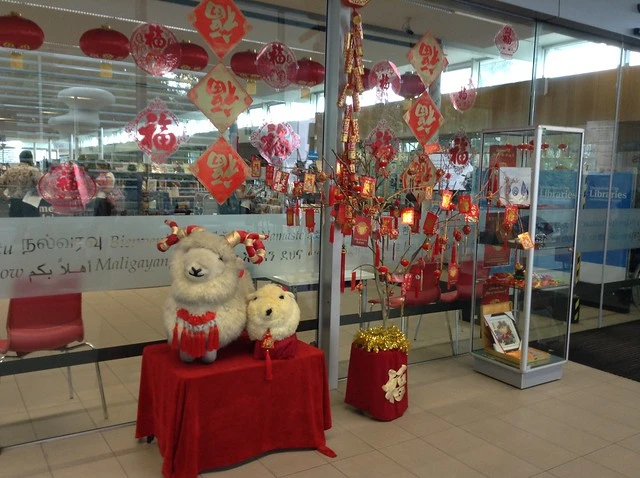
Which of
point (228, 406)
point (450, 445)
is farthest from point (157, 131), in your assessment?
point (450, 445)

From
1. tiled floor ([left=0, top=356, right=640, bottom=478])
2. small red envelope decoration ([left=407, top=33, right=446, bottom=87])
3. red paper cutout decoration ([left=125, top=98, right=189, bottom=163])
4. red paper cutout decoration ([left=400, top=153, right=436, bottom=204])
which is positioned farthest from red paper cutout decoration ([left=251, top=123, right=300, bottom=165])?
tiled floor ([left=0, top=356, right=640, bottom=478])

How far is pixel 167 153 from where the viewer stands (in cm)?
323

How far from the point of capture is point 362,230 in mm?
3367

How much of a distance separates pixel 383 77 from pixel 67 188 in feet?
7.72

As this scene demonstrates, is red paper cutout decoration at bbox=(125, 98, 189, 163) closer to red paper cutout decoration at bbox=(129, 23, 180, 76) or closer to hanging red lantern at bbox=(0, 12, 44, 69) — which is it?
red paper cutout decoration at bbox=(129, 23, 180, 76)

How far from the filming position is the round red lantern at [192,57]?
10.6ft

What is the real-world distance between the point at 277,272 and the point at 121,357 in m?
1.09

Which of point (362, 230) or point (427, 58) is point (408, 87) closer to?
point (427, 58)

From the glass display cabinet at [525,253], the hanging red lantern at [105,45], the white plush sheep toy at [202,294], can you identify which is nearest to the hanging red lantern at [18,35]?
the hanging red lantern at [105,45]

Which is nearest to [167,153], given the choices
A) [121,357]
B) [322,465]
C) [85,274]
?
[85,274]

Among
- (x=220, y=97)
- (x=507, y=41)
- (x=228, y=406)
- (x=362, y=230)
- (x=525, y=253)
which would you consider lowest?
(x=228, y=406)

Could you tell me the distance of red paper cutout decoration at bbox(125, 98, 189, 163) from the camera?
316cm

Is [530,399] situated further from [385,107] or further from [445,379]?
[385,107]

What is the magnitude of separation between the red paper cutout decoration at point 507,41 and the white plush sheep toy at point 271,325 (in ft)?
10.0
